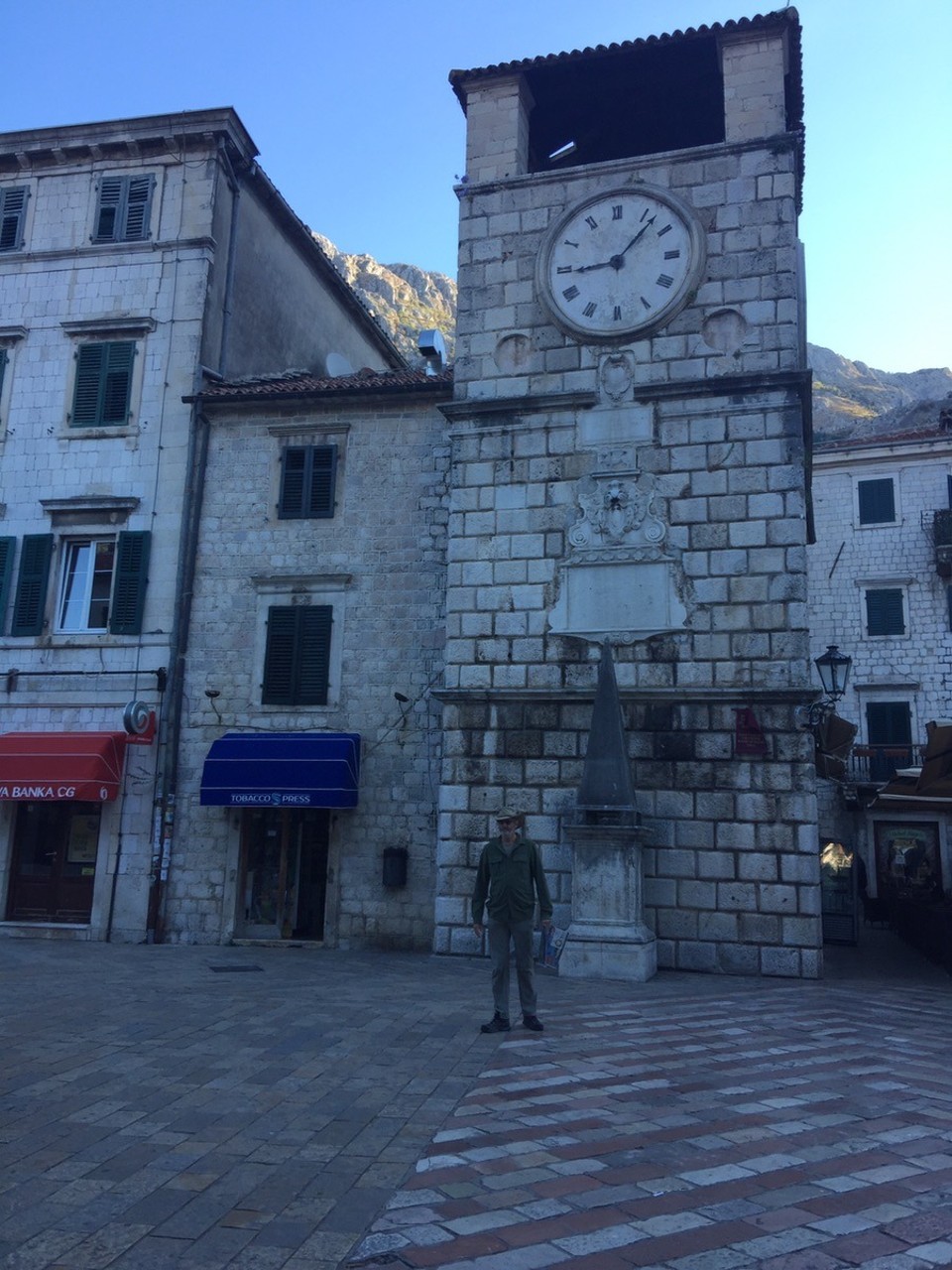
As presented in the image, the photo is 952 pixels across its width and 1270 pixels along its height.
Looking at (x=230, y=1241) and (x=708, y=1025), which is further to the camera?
(x=708, y=1025)

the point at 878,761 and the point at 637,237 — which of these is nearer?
the point at 637,237

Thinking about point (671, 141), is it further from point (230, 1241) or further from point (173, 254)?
point (230, 1241)

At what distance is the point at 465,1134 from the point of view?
507cm

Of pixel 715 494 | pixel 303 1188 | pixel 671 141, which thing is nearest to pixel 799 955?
pixel 715 494

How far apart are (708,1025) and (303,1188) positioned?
14.8 feet

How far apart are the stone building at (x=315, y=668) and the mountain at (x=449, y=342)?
184ft

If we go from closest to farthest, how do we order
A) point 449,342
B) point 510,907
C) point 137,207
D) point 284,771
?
point 510,907
point 284,771
point 137,207
point 449,342

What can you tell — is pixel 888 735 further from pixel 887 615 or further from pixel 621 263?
pixel 621 263

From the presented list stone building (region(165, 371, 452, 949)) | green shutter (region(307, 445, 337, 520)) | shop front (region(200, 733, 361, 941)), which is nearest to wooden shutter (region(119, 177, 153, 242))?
stone building (region(165, 371, 452, 949))

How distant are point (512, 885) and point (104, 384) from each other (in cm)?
1229

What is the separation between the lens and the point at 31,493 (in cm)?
1608

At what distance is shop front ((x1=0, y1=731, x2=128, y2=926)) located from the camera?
1421 centimetres

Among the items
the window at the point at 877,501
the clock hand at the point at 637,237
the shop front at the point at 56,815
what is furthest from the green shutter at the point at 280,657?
the window at the point at 877,501

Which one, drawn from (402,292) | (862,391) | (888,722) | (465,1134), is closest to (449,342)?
(402,292)
